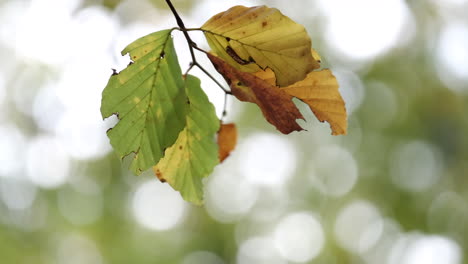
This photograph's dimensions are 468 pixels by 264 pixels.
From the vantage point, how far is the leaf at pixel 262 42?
55 cm

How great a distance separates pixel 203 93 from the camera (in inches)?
24.8

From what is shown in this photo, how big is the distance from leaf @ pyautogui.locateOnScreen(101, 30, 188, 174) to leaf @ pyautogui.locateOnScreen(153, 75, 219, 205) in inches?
1.7

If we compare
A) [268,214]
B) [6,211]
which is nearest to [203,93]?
[6,211]

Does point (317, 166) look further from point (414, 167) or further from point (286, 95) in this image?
point (286, 95)

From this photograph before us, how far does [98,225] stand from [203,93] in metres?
6.63

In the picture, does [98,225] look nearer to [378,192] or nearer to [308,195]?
[308,195]

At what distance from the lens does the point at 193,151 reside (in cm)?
70

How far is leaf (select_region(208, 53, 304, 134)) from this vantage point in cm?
56

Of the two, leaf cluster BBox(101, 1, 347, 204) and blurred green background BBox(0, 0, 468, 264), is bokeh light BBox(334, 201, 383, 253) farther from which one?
leaf cluster BBox(101, 1, 347, 204)

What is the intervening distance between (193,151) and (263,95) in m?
0.16

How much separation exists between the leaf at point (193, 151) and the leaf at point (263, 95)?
65 mm

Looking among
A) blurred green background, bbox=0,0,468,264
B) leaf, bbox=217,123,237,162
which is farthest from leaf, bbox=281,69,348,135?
blurred green background, bbox=0,0,468,264

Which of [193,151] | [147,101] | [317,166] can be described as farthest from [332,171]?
[147,101]

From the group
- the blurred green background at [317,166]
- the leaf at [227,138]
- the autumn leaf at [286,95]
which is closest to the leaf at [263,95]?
the autumn leaf at [286,95]
